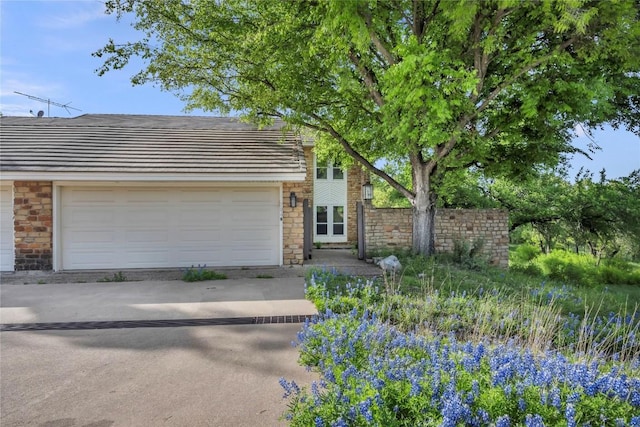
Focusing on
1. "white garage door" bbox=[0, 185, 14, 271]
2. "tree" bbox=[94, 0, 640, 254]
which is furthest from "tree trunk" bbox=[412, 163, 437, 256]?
"white garage door" bbox=[0, 185, 14, 271]

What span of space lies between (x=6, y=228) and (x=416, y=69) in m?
10.8

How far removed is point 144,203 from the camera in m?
10.2

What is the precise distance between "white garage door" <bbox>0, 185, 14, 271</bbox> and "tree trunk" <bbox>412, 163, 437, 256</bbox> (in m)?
10.7

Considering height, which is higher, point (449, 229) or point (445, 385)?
point (449, 229)

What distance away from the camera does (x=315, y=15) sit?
8625 millimetres

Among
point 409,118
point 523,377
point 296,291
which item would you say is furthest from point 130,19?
point 523,377

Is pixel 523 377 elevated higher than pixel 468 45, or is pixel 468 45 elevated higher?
pixel 468 45

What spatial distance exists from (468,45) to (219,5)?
6500mm

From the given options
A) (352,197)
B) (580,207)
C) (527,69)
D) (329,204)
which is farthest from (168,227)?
(580,207)

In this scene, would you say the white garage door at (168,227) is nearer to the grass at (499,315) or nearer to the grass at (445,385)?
the grass at (499,315)

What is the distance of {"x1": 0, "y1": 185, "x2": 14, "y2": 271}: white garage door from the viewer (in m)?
9.76

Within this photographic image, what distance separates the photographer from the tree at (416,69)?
765 centimetres

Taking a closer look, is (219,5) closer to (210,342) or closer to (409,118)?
(409,118)

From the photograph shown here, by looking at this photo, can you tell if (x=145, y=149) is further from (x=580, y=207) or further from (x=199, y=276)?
(x=580, y=207)
